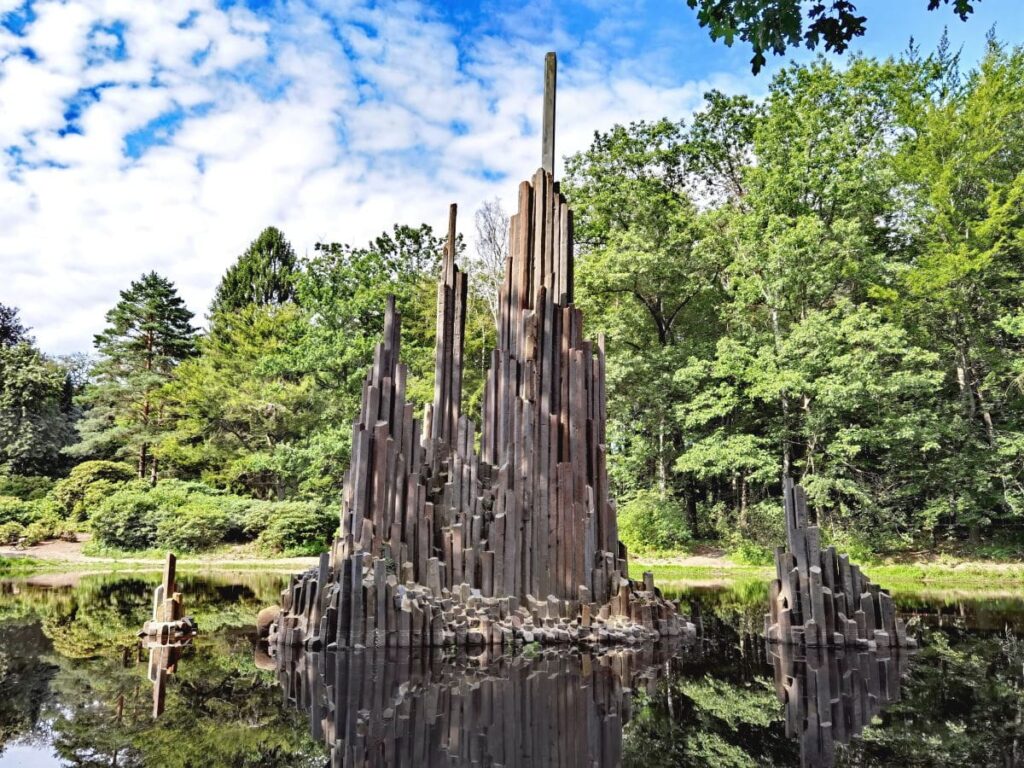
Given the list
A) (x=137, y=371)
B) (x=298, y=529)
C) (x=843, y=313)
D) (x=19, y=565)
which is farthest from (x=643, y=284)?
(x=137, y=371)

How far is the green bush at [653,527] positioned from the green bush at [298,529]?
9.41 metres

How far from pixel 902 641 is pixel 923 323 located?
58.6ft

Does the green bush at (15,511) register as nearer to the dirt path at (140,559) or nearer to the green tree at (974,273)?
the dirt path at (140,559)

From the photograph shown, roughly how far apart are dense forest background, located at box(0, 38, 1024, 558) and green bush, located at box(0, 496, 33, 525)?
0.07m

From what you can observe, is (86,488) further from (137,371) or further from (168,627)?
(168,627)

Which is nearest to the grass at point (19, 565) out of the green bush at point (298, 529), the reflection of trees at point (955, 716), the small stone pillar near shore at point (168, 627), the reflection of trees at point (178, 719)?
the green bush at point (298, 529)

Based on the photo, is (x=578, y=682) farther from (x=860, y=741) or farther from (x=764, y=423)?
(x=764, y=423)

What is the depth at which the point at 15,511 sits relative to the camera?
26.2 meters

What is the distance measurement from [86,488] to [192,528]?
7110 millimetres

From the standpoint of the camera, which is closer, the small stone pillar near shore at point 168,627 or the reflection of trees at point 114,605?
the small stone pillar near shore at point 168,627

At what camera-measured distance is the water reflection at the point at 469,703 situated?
15.1 feet

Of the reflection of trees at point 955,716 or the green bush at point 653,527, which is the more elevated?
the green bush at point 653,527

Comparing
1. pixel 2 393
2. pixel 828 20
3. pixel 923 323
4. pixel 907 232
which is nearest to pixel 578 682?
pixel 828 20

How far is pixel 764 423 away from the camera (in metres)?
25.0
